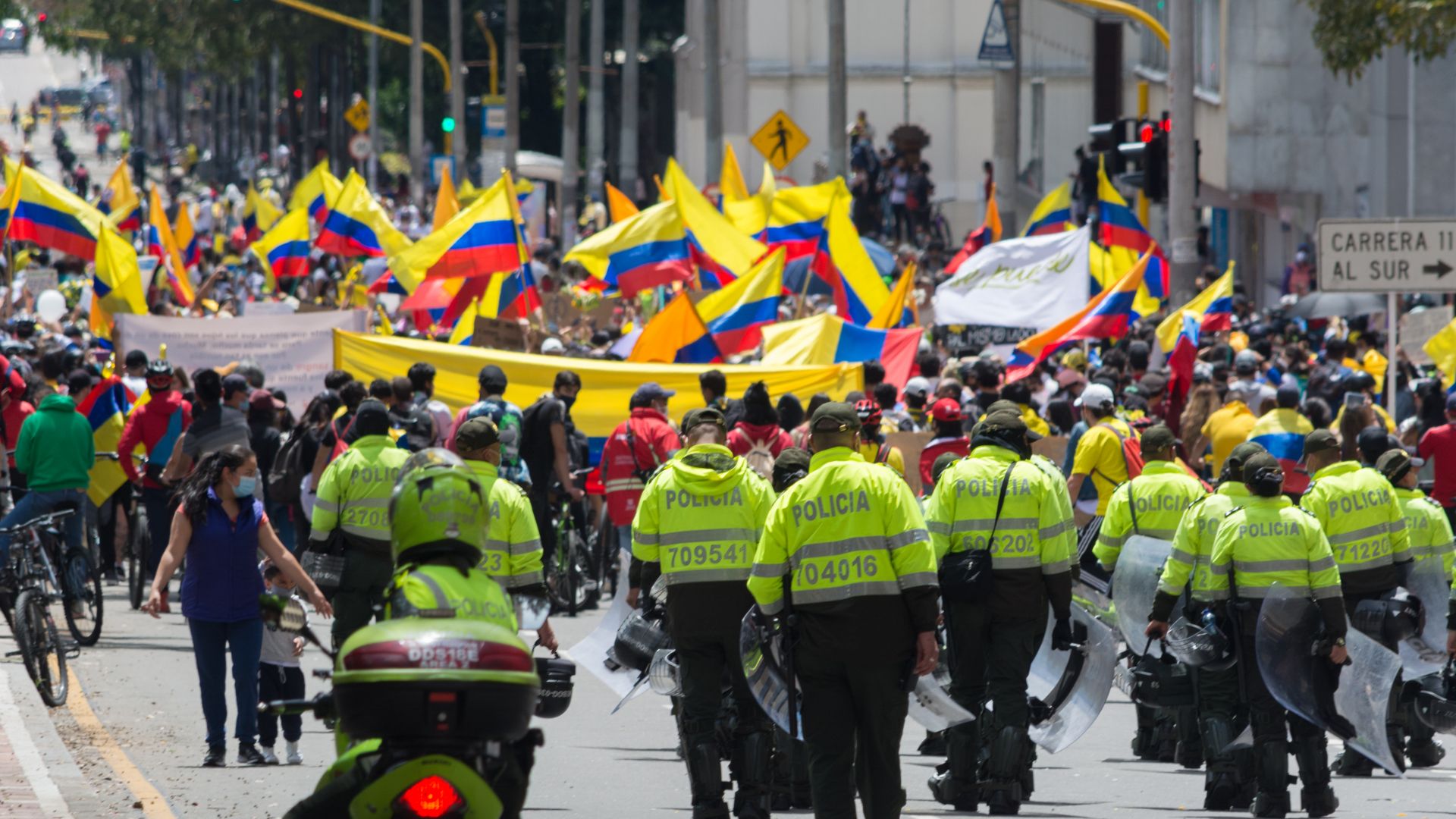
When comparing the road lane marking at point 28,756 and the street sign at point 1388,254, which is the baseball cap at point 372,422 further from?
the street sign at point 1388,254

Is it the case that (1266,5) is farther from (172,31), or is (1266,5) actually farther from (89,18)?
(89,18)

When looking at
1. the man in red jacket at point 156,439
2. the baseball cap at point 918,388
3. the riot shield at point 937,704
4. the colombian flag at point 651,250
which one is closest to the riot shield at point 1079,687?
the riot shield at point 937,704

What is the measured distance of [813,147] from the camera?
5862 centimetres

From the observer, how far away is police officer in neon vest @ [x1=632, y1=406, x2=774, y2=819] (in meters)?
9.92

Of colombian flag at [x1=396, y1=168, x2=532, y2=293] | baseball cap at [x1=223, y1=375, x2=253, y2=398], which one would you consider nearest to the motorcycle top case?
baseball cap at [x1=223, y1=375, x2=253, y2=398]

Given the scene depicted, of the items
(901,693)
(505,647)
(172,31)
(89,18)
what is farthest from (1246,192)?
(89,18)

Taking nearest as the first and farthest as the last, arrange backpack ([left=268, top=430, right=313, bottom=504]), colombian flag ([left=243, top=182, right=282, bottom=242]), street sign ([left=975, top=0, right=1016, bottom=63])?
backpack ([left=268, top=430, right=313, bottom=504])
street sign ([left=975, top=0, right=1016, bottom=63])
colombian flag ([left=243, top=182, right=282, bottom=242])

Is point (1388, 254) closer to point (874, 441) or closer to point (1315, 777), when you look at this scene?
point (874, 441)

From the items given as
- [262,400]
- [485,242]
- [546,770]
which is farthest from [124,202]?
[546,770]

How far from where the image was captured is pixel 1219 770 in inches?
410

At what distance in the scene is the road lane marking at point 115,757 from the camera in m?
9.82

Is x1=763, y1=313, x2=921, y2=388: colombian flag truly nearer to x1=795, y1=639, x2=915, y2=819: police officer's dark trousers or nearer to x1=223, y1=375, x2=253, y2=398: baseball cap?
x1=223, y1=375, x2=253, y2=398: baseball cap

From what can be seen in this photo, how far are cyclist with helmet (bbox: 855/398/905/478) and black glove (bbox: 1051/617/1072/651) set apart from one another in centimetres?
209

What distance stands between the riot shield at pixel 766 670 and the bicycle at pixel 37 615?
4702 mm
